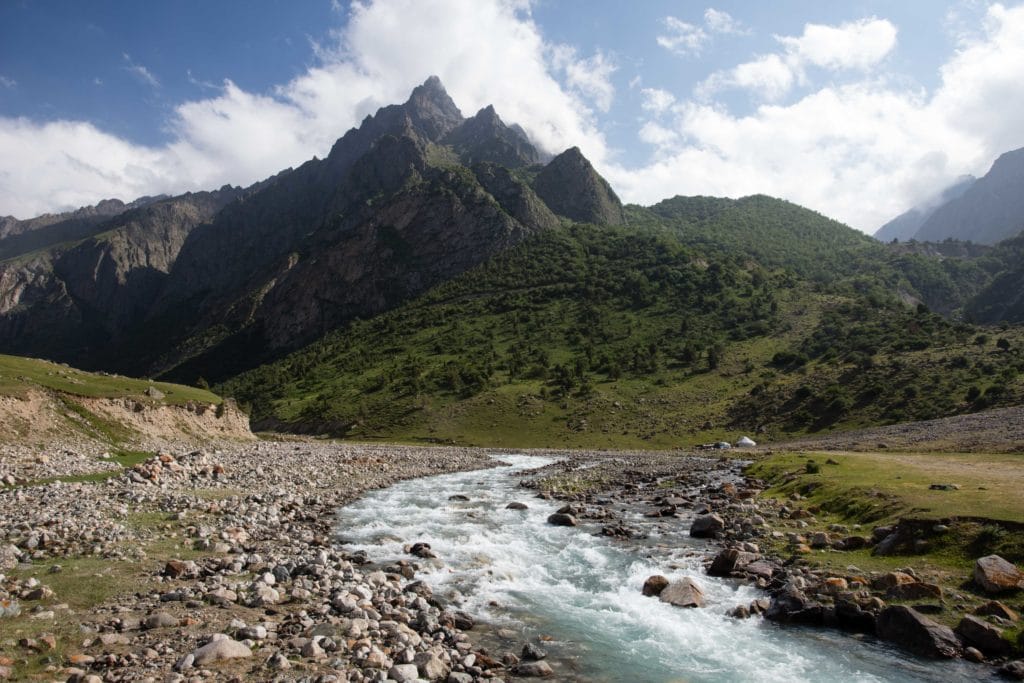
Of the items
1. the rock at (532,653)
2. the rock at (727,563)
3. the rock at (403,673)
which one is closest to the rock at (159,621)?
the rock at (403,673)

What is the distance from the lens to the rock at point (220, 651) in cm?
1018

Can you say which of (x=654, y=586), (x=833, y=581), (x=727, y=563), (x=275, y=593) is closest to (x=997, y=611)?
(x=833, y=581)

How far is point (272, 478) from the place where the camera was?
34.3m

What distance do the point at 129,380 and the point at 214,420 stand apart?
9391mm

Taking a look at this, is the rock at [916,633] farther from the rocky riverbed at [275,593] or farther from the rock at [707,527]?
the rock at [707,527]

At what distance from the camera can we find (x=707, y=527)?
24.2 metres

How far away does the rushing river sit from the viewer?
12.4 meters

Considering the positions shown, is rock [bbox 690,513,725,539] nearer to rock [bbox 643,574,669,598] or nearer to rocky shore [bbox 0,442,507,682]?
rock [bbox 643,574,669,598]

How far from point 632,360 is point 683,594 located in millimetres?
98547

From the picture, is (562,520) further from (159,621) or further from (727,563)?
(159,621)

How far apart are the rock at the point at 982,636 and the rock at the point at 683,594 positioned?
616 cm

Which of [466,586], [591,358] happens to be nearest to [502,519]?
[466,586]

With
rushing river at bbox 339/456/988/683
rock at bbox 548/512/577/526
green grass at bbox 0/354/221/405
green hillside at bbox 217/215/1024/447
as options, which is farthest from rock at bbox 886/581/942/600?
green hillside at bbox 217/215/1024/447

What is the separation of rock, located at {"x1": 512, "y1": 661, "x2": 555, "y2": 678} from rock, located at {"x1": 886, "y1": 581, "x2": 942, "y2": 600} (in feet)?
33.7
